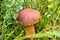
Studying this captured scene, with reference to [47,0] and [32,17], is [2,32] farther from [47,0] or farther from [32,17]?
[47,0]

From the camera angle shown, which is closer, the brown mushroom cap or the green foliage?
the brown mushroom cap

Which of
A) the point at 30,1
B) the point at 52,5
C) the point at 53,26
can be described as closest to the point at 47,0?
the point at 52,5

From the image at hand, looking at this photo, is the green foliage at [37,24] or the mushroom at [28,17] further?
the green foliage at [37,24]

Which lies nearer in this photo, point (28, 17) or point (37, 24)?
point (28, 17)

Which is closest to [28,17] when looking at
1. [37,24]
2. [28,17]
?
[28,17]

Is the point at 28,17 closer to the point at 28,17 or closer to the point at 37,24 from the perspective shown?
the point at 28,17

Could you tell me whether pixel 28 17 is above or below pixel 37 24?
above

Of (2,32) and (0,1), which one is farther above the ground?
(0,1)

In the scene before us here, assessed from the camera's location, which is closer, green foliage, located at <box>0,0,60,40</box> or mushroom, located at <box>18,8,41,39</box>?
mushroom, located at <box>18,8,41,39</box>
